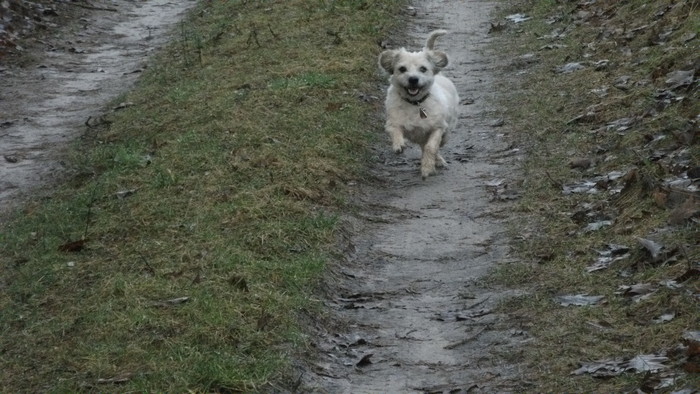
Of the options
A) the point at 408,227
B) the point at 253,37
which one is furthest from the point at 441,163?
the point at 253,37

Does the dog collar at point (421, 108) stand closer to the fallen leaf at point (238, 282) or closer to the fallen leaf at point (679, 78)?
the fallen leaf at point (679, 78)

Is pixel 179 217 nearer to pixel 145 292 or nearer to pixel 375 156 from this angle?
pixel 145 292

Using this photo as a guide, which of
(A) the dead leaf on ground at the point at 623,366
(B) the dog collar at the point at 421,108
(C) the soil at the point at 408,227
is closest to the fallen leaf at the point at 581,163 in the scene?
(C) the soil at the point at 408,227

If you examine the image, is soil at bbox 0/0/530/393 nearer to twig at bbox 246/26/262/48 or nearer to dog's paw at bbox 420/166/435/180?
dog's paw at bbox 420/166/435/180

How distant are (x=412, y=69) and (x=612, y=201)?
3.02 metres

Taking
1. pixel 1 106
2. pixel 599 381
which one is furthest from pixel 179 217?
pixel 1 106

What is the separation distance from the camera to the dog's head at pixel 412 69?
1037cm

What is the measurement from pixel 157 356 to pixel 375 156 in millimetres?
4975

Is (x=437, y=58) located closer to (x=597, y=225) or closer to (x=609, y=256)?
(x=597, y=225)

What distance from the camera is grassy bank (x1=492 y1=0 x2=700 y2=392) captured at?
5743mm

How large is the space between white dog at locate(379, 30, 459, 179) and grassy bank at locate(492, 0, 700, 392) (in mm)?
858

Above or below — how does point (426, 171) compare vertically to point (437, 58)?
below

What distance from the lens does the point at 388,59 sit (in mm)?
10656

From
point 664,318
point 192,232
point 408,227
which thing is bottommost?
point 408,227
